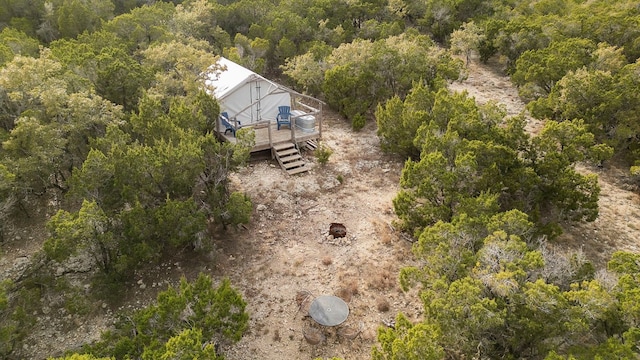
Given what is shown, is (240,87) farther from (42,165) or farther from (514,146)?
(514,146)

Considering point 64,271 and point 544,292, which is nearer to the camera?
point 544,292

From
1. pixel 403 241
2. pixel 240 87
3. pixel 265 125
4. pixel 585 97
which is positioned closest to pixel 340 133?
pixel 265 125

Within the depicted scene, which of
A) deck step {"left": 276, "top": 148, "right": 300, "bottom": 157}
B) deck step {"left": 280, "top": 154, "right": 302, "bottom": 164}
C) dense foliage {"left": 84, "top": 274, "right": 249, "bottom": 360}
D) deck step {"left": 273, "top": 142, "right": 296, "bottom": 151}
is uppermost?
dense foliage {"left": 84, "top": 274, "right": 249, "bottom": 360}

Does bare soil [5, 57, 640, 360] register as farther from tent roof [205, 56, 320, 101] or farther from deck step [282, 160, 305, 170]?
tent roof [205, 56, 320, 101]

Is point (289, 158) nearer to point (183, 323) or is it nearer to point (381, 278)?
point (381, 278)

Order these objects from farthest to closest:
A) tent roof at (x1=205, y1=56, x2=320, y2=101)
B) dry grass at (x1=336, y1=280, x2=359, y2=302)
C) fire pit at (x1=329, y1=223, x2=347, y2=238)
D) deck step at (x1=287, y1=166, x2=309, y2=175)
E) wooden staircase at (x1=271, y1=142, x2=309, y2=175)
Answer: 1. tent roof at (x1=205, y1=56, x2=320, y2=101)
2. wooden staircase at (x1=271, y1=142, x2=309, y2=175)
3. deck step at (x1=287, y1=166, x2=309, y2=175)
4. fire pit at (x1=329, y1=223, x2=347, y2=238)
5. dry grass at (x1=336, y1=280, x2=359, y2=302)

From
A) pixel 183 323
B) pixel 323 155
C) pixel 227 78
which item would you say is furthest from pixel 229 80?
pixel 183 323

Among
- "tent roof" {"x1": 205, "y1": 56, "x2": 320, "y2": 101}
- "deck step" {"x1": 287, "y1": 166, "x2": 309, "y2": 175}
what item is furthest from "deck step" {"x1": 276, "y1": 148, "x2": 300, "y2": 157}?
"tent roof" {"x1": 205, "y1": 56, "x2": 320, "y2": 101}
